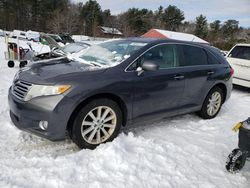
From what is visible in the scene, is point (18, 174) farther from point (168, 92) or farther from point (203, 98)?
point (203, 98)

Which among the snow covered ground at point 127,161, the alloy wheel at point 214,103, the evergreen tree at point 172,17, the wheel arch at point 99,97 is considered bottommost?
the snow covered ground at point 127,161

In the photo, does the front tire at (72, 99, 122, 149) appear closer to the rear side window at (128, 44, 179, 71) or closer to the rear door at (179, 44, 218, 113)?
the rear side window at (128, 44, 179, 71)

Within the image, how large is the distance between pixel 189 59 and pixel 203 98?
88cm

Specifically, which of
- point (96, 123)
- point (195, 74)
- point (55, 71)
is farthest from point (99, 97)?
point (195, 74)

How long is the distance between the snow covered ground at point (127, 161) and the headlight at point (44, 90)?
771mm

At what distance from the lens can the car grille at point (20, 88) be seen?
3582mm

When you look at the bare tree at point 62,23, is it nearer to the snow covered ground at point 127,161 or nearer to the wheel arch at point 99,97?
the snow covered ground at point 127,161

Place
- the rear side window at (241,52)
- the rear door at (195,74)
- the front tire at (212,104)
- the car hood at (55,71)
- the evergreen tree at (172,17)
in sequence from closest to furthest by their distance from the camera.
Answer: the car hood at (55,71), the rear door at (195,74), the front tire at (212,104), the rear side window at (241,52), the evergreen tree at (172,17)

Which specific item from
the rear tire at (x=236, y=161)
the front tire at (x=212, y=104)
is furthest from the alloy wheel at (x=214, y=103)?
the rear tire at (x=236, y=161)

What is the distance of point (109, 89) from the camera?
3.75 meters

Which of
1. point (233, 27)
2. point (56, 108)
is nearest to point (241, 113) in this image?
point (56, 108)

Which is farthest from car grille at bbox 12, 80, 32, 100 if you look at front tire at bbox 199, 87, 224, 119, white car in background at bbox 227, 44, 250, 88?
white car in background at bbox 227, 44, 250, 88

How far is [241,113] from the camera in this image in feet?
20.9

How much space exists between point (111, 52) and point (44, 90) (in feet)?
4.78
